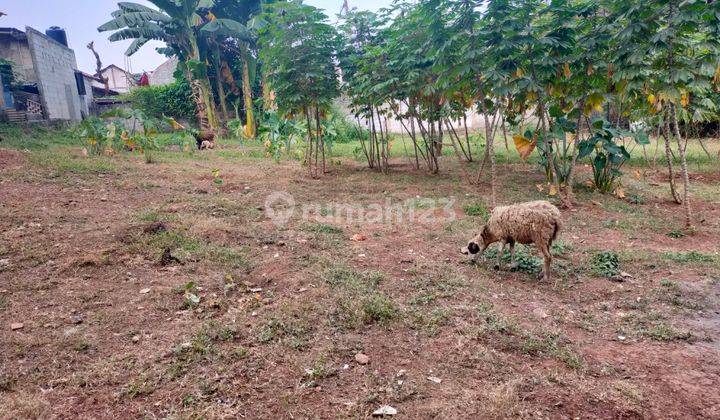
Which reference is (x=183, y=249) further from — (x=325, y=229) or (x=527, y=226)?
(x=527, y=226)

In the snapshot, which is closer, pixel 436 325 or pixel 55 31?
pixel 436 325

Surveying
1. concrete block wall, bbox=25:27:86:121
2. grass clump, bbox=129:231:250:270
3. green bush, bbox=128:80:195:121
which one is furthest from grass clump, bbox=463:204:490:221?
green bush, bbox=128:80:195:121

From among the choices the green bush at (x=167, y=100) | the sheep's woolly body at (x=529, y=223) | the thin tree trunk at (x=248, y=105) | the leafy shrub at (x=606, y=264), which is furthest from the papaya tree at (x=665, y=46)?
the green bush at (x=167, y=100)

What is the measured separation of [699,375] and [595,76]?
5.35m

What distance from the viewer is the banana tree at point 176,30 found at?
19000mm

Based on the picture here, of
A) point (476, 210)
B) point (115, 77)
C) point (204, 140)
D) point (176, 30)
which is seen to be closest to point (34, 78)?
point (176, 30)

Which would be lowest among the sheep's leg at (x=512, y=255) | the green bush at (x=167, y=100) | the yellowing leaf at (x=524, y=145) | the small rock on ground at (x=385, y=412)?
the small rock on ground at (x=385, y=412)

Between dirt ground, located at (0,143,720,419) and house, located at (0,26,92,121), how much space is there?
13.5 m

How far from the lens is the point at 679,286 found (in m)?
4.31

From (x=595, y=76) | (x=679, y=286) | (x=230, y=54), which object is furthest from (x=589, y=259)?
(x=230, y=54)

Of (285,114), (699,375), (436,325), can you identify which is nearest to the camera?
(699,375)

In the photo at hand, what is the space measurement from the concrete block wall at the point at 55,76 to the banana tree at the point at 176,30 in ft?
9.45

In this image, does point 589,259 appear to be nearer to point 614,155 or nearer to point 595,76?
point 595,76

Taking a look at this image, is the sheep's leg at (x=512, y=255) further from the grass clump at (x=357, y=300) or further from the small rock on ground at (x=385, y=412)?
the small rock on ground at (x=385, y=412)
